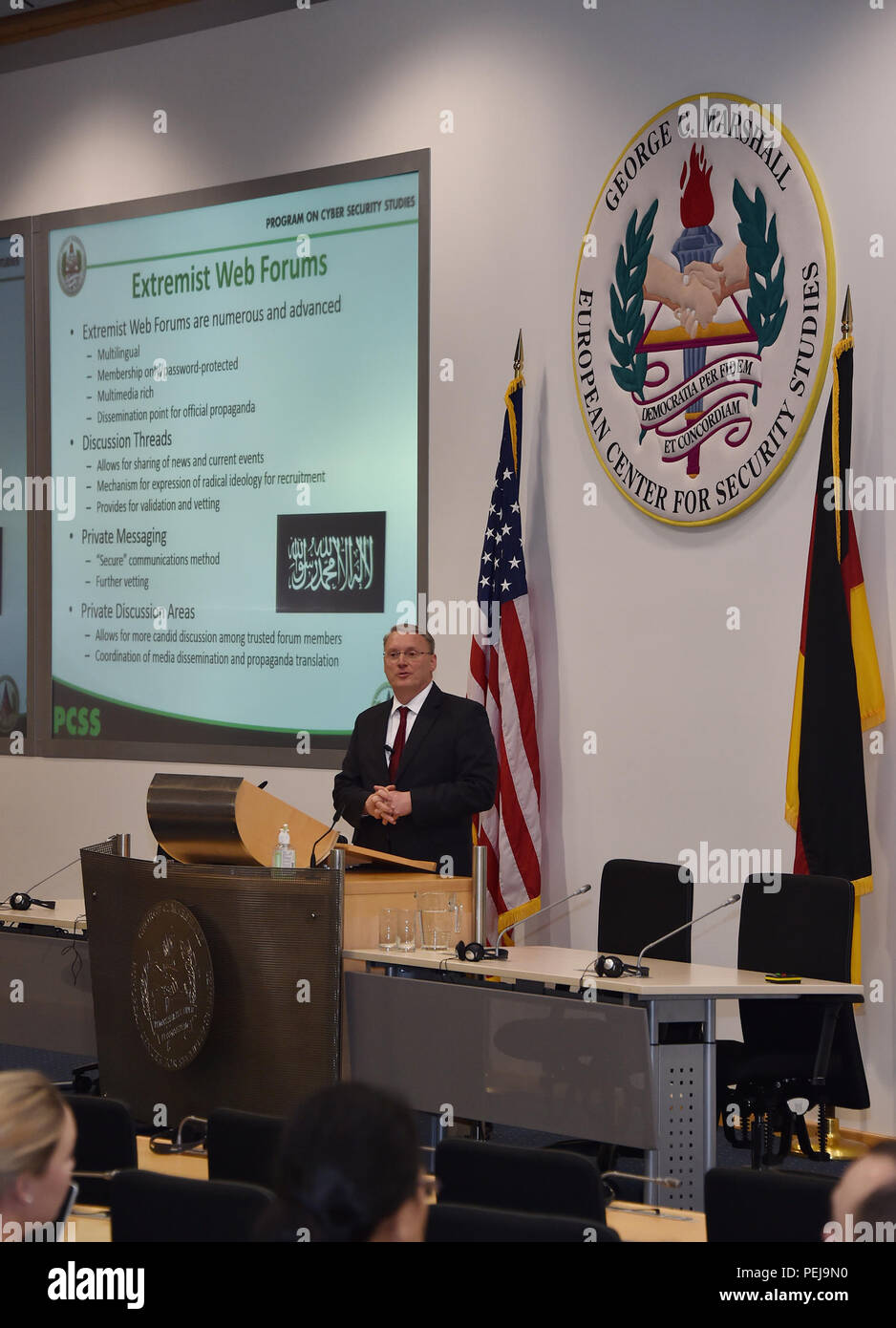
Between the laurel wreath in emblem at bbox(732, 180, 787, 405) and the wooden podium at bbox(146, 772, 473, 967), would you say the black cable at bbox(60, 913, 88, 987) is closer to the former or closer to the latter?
the wooden podium at bbox(146, 772, 473, 967)

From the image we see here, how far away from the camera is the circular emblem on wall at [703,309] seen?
5.70m

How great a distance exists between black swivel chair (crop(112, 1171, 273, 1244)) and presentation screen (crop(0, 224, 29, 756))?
6.08 m

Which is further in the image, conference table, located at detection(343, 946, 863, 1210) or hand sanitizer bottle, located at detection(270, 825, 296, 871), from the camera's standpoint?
hand sanitizer bottle, located at detection(270, 825, 296, 871)

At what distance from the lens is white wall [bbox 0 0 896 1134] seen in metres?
5.55

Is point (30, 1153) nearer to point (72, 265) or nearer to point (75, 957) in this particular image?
point (75, 957)

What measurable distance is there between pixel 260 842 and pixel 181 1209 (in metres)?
2.11

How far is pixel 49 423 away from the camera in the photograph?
8.07m

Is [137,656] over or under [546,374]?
under

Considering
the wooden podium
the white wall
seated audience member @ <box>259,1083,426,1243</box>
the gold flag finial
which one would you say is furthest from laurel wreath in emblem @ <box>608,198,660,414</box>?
seated audience member @ <box>259,1083,426,1243</box>

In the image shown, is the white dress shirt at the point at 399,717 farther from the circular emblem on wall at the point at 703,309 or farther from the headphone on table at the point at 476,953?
the circular emblem on wall at the point at 703,309
